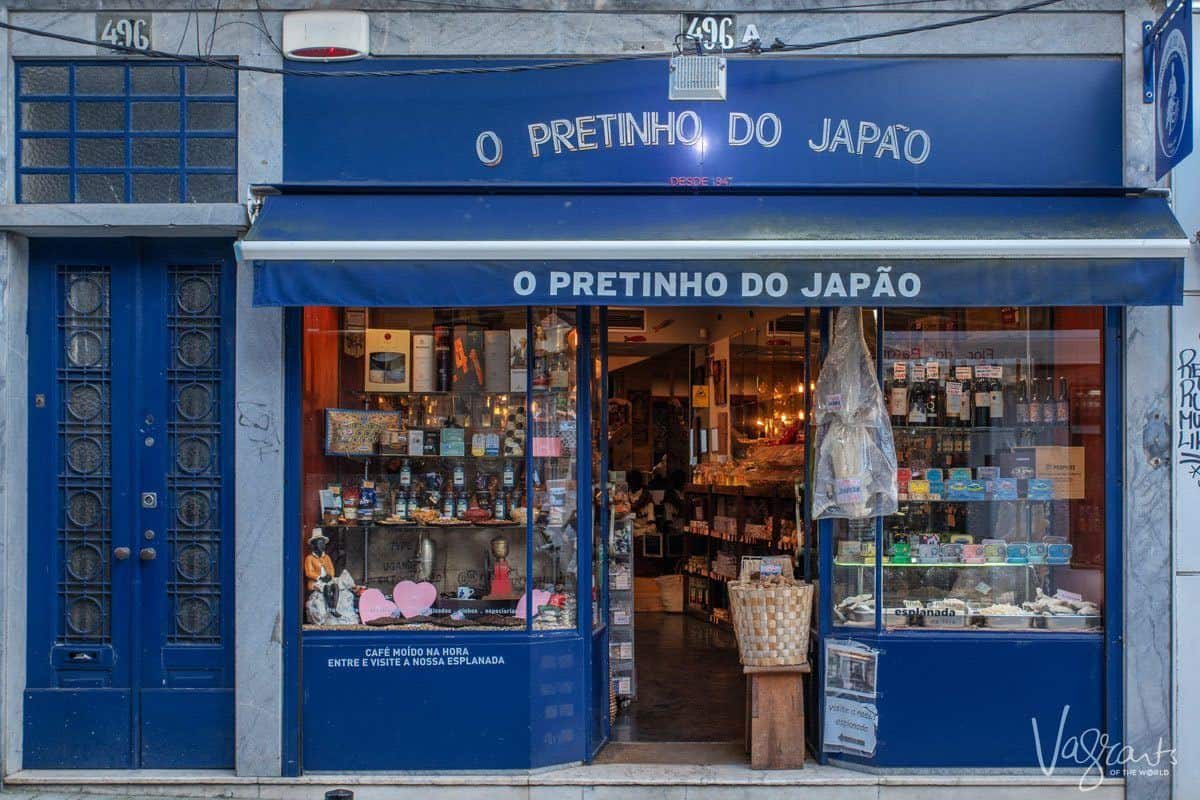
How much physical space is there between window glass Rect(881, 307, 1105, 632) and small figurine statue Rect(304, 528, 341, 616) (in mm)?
3357

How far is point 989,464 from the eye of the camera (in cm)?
710

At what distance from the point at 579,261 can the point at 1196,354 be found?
3718 millimetres

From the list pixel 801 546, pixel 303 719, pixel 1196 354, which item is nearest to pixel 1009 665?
pixel 801 546

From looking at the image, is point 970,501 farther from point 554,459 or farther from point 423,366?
point 423,366

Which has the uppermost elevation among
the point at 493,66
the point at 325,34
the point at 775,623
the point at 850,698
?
the point at 325,34

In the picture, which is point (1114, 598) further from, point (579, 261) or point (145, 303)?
point (145, 303)

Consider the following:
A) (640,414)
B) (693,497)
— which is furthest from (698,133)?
(640,414)

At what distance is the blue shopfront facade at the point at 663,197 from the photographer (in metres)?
6.62

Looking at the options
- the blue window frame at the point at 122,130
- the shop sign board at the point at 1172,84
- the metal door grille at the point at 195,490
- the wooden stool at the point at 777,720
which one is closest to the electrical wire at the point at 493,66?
the blue window frame at the point at 122,130

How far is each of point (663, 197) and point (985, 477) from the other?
8.81 feet

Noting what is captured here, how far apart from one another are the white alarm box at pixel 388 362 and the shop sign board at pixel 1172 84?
4542 millimetres

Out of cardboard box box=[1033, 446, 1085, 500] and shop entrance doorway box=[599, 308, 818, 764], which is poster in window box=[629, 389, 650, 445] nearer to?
shop entrance doorway box=[599, 308, 818, 764]

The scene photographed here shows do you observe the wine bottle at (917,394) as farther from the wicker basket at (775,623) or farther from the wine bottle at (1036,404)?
the wicker basket at (775,623)

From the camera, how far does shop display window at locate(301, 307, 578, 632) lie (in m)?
6.86
